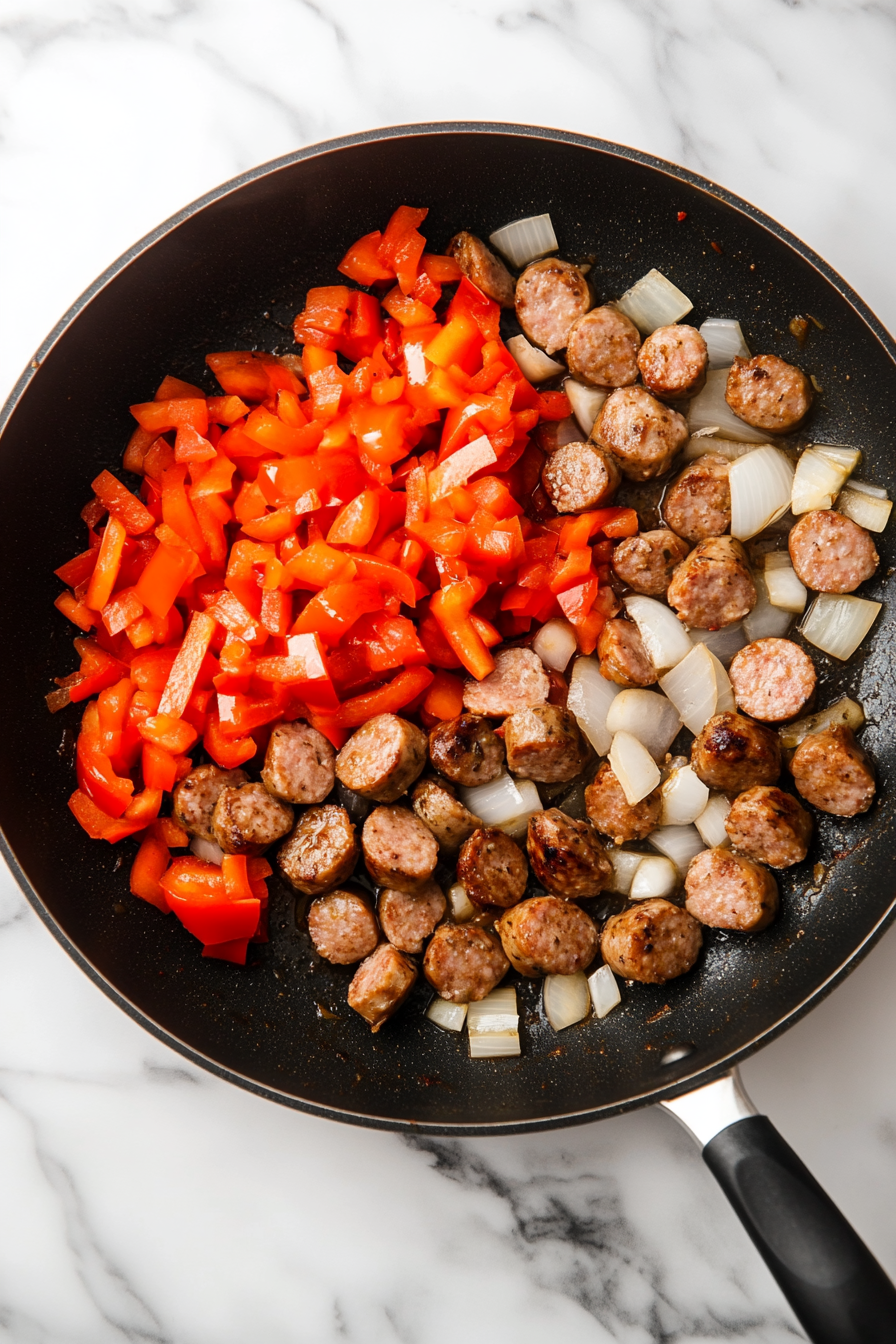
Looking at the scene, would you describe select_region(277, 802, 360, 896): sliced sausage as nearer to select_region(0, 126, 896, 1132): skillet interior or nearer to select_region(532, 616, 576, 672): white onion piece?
select_region(0, 126, 896, 1132): skillet interior

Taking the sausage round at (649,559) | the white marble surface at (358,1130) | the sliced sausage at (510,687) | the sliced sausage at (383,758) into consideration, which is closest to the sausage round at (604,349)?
the sausage round at (649,559)

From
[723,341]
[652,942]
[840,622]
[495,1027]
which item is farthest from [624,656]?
[495,1027]

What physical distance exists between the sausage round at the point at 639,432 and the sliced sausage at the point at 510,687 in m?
0.63

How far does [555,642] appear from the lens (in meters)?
2.74

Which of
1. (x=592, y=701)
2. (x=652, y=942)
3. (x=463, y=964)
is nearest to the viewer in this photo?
(x=652, y=942)

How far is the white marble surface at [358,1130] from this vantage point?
2723mm

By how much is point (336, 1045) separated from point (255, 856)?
592mm

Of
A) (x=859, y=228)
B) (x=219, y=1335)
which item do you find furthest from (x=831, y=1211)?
(x=859, y=228)

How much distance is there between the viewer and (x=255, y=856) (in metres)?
2.70

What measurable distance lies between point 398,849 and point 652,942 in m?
0.72

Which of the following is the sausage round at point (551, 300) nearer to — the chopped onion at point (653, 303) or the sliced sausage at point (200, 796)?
the chopped onion at point (653, 303)

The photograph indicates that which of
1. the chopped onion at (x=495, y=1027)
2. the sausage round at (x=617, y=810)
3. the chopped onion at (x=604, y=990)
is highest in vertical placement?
the sausage round at (x=617, y=810)

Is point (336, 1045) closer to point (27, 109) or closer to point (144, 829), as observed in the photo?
point (144, 829)

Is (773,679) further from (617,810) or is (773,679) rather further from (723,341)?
(723,341)
